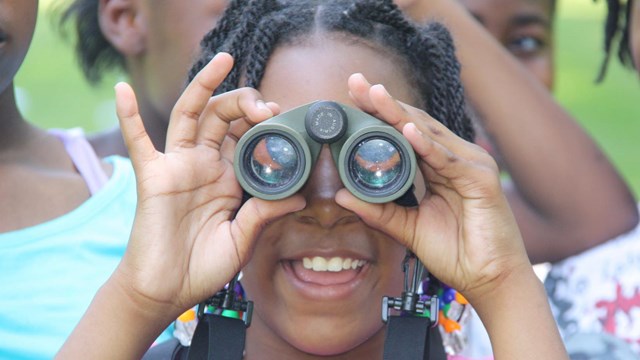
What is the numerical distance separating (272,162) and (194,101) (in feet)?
0.67

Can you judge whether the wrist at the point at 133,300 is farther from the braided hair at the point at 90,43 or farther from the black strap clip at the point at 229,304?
the braided hair at the point at 90,43

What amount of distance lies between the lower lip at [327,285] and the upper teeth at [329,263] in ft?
0.06

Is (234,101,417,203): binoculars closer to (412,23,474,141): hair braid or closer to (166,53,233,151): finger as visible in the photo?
(166,53,233,151): finger

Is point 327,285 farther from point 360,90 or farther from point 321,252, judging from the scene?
point 360,90

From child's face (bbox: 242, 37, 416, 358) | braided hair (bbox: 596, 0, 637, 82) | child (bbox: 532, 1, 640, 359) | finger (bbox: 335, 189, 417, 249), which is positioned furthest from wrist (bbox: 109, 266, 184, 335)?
braided hair (bbox: 596, 0, 637, 82)

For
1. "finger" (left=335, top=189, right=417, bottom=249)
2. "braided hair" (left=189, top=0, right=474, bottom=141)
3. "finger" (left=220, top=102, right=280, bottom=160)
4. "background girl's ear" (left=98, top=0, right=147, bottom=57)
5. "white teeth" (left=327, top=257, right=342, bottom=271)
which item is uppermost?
"background girl's ear" (left=98, top=0, right=147, bottom=57)

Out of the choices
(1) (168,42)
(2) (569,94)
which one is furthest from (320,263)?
(2) (569,94)

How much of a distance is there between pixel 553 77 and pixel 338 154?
202 centimetres

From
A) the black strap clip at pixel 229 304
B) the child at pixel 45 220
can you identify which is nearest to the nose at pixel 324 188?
the black strap clip at pixel 229 304

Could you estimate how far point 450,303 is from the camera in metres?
2.68

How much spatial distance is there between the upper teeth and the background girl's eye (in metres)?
1.66

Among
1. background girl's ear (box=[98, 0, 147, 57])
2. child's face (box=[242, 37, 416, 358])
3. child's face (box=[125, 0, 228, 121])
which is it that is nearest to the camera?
child's face (box=[242, 37, 416, 358])

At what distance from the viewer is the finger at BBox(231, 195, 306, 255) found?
7.37 feet

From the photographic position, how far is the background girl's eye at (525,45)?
12.7 feet
